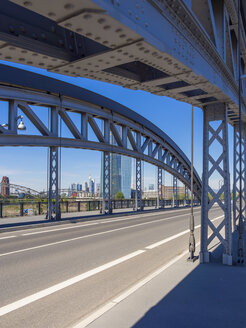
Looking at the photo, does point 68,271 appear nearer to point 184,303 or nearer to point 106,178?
point 184,303

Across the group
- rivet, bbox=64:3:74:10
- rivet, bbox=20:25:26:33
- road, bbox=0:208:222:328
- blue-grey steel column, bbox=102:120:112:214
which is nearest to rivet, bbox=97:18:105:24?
rivet, bbox=64:3:74:10

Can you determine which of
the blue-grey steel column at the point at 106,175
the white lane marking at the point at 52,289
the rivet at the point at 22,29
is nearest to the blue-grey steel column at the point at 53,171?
the blue-grey steel column at the point at 106,175

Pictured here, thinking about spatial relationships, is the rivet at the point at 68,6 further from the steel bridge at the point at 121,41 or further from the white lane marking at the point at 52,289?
the white lane marking at the point at 52,289

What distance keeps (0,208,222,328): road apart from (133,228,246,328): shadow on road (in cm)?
133

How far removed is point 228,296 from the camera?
235 inches

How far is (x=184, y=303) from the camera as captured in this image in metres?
Answer: 5.54

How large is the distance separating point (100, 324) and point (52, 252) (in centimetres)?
691

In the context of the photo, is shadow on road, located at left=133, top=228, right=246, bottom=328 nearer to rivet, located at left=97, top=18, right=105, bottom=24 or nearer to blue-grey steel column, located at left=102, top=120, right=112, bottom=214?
rivet, located at left=97, top=18, right=105, bottom=24

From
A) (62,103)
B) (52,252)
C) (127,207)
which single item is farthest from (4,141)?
(127,207)

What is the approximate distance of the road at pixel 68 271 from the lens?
573 centimetres

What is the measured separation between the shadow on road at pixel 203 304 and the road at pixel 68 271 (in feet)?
4.36

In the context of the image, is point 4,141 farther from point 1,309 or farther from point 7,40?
point 7,40

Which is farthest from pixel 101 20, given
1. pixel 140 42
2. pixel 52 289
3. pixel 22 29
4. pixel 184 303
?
pixel 52 289

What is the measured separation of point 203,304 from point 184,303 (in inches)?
13.1
